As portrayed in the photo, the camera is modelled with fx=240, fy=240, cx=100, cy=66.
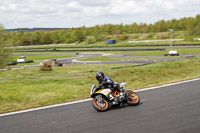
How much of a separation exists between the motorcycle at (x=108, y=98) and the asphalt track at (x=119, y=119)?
0.77 feet

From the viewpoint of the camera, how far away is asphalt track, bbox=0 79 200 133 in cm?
653

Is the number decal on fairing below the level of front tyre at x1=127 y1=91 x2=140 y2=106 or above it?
above

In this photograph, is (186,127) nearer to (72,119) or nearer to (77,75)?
(72,119)

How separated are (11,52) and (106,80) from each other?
77.9 feet

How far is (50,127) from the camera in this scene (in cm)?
698

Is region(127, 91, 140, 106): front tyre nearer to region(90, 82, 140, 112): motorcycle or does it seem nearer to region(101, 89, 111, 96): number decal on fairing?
region(90, 82, 140, 112): motorcycle

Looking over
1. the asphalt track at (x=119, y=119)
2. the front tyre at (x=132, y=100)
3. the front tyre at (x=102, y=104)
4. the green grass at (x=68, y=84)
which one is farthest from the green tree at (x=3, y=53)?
the front tyre at (x=132, y=100)

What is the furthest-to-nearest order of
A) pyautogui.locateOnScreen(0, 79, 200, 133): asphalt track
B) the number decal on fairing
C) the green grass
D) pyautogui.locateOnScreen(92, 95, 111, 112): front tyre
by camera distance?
the green grass → the number decal on fairing → pyautogui.locateOnScreen(92, 95, 111, 112): front tyre → pyautogui.locateOnScreen(0, 79, 200, 133): asphalt track

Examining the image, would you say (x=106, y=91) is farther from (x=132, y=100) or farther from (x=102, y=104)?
(x=132, y=100)

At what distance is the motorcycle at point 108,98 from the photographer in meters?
8.64

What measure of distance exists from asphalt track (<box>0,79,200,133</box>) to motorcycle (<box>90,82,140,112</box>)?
0.24 m

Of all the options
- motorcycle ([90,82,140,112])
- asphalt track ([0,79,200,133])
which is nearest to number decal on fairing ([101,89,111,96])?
motorcycle ([90,82,140,112])

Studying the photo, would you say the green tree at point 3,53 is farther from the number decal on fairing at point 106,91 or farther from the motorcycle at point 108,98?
the number decal on fairing at point 106,91

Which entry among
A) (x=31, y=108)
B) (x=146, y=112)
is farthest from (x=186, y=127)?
(x=31, y=108)
